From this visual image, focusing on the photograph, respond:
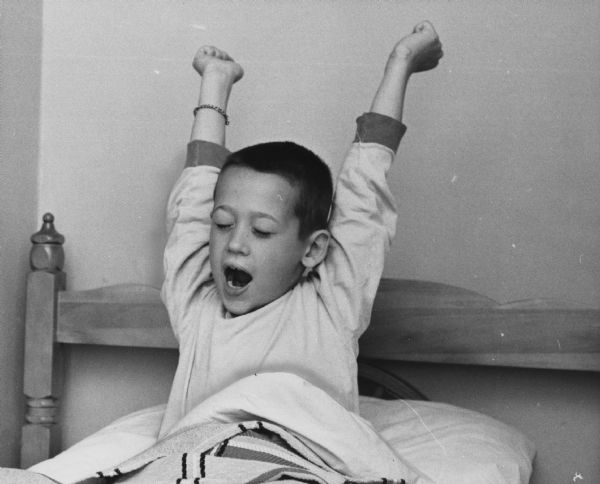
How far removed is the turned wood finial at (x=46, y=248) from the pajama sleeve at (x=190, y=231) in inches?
14.1

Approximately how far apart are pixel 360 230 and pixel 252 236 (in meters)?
0.14

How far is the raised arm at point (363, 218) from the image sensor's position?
110 centimetres

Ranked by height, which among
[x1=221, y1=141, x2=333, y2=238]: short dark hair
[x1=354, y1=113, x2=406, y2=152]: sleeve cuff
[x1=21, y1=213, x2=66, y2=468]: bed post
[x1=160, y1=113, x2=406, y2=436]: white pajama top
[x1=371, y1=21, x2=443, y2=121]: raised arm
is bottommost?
[x1=21, y1=213, x2=66, y2=468]: bed post

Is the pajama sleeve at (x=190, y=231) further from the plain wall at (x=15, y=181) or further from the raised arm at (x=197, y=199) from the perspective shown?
the plain wall at (x=15, y=181)

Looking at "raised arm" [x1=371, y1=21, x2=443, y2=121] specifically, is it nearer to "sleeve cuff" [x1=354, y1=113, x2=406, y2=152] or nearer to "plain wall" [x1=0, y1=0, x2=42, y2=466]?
"sleeve cuff" [x1=354, y1=113, x2=406, y2=152]

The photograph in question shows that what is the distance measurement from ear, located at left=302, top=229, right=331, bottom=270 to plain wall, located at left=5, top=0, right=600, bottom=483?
0.39 meters

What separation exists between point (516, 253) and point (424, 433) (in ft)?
1.39

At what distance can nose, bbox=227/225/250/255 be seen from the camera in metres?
1.05

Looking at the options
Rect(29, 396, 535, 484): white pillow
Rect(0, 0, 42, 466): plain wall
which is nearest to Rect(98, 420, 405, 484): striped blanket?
Rect(29, 396, 535, 484): white pillow

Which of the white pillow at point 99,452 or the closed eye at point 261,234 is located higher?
the closed eye at point 261,234

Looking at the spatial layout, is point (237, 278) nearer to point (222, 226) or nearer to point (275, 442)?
point (222, 226)

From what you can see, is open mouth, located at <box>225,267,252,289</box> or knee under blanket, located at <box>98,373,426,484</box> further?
open mouth, located at <box>225,267,252,289</box>

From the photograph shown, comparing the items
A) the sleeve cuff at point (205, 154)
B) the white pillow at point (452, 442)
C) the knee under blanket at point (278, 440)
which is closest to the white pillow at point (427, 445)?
the white pillow at point (452, 442)

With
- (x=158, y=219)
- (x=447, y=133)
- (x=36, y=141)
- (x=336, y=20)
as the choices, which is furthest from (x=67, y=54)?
(x=447, y=133)
